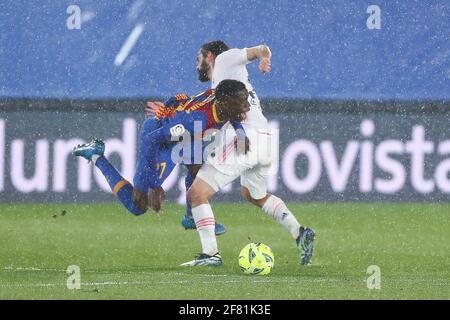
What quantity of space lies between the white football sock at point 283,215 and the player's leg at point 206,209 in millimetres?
410

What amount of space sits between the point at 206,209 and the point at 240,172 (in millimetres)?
601

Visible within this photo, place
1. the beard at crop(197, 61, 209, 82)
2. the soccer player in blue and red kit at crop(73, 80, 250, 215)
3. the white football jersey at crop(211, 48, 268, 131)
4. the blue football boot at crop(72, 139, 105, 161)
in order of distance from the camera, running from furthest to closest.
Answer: the beard at crop(197, 61, 209, 82)
the blue football boot at crop(72, 139, 105, 161)
the white football jersey at crop(211, 48, 268, 131)
the soccer player in blue and red kit at crop(73, 80, 250, 215)

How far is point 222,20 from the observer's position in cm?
1839

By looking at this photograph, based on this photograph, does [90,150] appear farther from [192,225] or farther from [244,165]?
[244,165]

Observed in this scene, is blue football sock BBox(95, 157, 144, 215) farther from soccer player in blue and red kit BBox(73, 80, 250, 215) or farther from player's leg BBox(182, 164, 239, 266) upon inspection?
player's leg BBox(182, 164, 239, 266)

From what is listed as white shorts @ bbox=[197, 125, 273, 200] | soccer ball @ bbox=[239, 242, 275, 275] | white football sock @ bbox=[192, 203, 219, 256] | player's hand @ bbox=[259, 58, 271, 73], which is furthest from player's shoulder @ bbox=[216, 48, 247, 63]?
soccer ball @ bbox=[239, 242, 275, 275]

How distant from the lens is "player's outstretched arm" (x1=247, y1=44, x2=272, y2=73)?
1144 centimetres

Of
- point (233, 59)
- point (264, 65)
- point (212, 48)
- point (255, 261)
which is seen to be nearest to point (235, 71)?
point (233, 59)

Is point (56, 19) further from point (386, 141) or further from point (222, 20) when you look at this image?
point (386, 141)

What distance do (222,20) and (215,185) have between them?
6986 millimetres

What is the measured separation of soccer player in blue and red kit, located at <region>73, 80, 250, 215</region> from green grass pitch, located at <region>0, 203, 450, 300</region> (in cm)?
61

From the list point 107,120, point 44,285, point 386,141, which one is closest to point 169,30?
point 107,120

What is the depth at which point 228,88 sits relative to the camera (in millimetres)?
11875

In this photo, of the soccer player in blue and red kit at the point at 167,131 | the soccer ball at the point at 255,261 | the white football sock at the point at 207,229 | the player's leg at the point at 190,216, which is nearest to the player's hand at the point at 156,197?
the soccer player in blue and red kit at the point at 167,131
